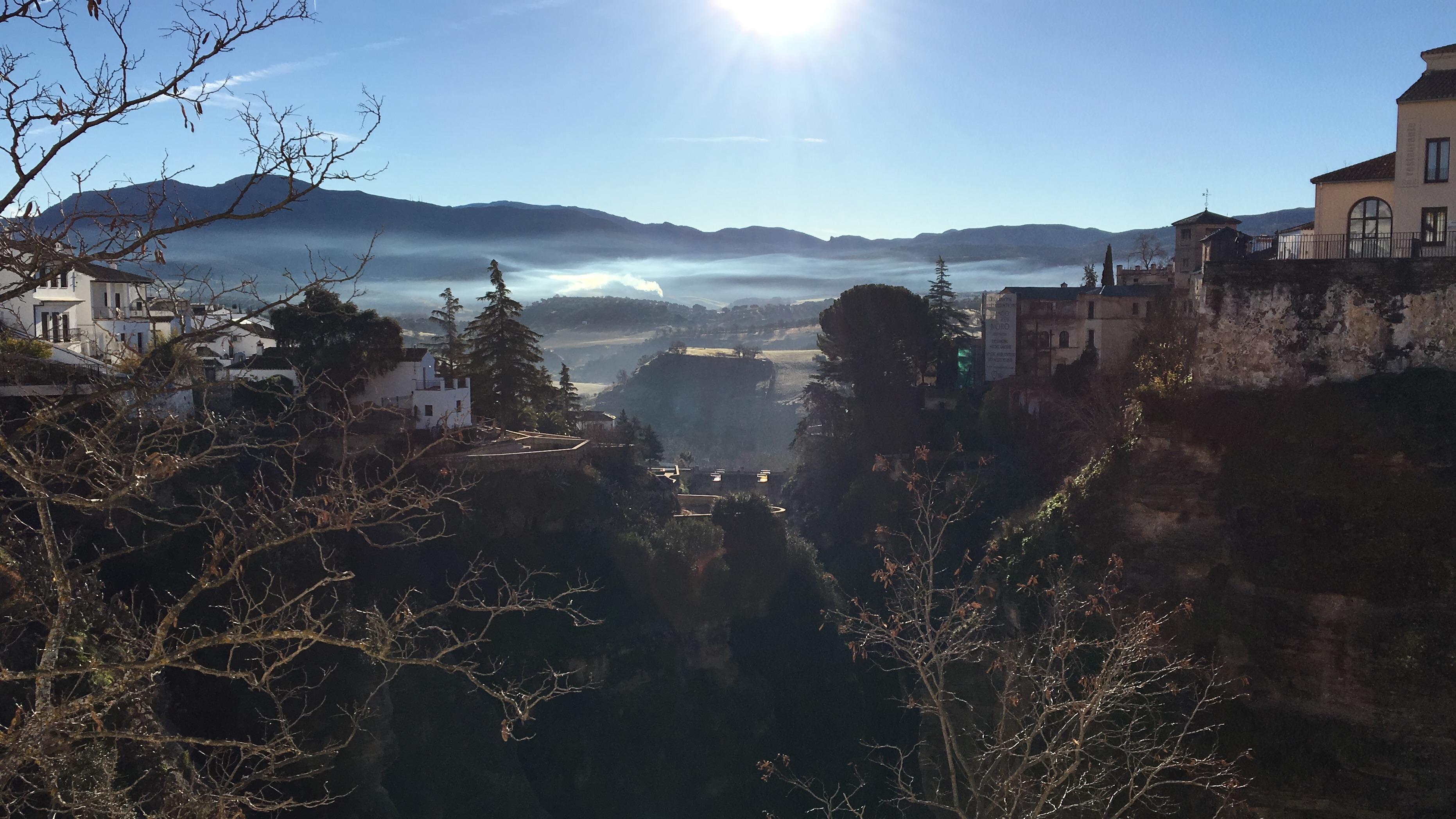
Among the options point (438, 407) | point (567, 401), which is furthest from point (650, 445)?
point (438, 407)

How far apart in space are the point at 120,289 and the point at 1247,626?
31335 mm

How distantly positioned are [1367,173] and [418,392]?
2314 centimetres

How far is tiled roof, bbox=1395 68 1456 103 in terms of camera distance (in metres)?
19.1

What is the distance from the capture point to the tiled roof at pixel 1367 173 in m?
20.2

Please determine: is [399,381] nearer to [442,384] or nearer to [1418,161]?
[442,384]

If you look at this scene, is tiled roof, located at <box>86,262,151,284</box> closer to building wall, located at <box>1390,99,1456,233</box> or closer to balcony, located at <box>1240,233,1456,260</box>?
balcony, located at <box>1240,233,1456,260</box>

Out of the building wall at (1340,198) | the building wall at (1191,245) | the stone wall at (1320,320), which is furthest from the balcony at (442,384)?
the building wall at (1191,245)

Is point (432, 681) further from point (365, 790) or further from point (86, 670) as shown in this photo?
point (86, 670)

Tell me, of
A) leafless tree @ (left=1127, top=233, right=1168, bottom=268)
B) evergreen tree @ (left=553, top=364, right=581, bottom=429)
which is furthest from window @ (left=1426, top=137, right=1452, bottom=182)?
evergreen tree @ (left=553, top=364, right=581, bottom=429)

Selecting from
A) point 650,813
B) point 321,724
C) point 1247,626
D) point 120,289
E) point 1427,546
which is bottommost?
point 650,813

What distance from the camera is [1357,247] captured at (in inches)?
803

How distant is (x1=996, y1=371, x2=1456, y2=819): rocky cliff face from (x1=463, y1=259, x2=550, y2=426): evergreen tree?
66.0ft

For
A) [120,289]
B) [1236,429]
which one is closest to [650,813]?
[1236,429]

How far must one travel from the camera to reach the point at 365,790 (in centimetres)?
1961
